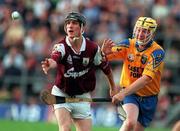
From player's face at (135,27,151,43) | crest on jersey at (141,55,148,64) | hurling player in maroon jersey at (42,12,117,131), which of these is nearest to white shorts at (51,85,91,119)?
hurling player in maroon jersey at (42,12,117,131)

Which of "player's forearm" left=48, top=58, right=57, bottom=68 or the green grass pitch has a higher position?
"player's forearm" left=48, top=58, right=57, bottom=68

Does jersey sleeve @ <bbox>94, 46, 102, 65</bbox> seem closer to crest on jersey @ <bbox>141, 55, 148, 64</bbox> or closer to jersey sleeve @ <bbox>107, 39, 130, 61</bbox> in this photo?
jersey sleeve @ <bbox>107, 39, 130, 61</bbox>

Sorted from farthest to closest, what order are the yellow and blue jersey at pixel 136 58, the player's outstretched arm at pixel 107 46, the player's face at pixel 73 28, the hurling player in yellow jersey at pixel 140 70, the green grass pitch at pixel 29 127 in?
the green grass pitch at pixel 29 127
the yellow and blue jersey at pixel 136 58
the hurling player in yellow jersey at pixel 140 70
the player's outstretched arm at pixel 107 46
the player's face at pixel 73 28

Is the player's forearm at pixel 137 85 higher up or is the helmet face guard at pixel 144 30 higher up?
the helmet face guard at pixel 144 30

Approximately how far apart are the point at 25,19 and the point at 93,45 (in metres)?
9.61

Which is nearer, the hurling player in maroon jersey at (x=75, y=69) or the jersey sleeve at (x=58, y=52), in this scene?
the jersey sleeve at (x=58, y=52)

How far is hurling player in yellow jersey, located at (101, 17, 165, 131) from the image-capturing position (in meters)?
12.7

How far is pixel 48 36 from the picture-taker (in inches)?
834

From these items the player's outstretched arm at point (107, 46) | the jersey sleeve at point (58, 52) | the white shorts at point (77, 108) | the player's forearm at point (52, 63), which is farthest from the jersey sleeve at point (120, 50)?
the player's forearm at point (52, 63)

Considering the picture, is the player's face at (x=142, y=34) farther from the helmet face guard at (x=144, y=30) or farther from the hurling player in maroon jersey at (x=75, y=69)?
the hurling player in maroon jersey at (x=75, y=69)

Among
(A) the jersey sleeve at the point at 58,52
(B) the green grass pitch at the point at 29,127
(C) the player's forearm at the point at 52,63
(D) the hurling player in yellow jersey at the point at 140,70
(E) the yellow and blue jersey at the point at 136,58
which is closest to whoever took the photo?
(C) the player's forearm at the point at 52,63

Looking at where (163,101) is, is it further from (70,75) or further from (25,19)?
(70,75)

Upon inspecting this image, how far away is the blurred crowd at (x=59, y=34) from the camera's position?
20.7 meters

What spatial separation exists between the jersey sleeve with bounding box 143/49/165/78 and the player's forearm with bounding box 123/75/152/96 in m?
0.11
